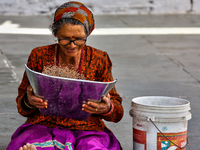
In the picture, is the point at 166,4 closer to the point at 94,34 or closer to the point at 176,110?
the point at 94,34

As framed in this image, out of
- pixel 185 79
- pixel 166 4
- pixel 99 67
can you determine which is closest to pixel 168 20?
pixel 166 4

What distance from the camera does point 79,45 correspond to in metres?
2.30

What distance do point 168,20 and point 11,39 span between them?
16.4 ft

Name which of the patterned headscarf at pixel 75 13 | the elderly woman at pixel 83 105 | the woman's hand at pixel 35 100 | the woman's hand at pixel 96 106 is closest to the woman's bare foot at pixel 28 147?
the elderly woman at pixel 83 105

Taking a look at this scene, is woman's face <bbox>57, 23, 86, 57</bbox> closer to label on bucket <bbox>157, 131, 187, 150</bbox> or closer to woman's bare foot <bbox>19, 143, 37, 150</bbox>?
woman's bare foot <bbox>19, 143, 37, 150</bbox>

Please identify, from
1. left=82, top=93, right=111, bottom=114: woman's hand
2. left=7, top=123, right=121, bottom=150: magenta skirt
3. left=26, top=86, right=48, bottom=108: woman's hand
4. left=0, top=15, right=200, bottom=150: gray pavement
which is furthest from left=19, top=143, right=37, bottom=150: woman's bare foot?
left=0, top=15, right=200, bottom=150: gray pavement

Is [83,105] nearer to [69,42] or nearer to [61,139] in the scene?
[61,139]

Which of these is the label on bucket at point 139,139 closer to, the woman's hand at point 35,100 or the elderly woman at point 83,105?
the elderly woman at point 83,105

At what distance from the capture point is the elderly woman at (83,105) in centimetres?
221

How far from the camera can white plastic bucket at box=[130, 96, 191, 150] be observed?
2332 millimetres

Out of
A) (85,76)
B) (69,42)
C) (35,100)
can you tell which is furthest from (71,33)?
(35,100)

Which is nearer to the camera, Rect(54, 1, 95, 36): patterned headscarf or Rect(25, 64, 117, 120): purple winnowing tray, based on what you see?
Rect(25, 64, 117, 120): purple winnowing tray

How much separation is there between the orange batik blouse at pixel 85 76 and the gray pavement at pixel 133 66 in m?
0.88

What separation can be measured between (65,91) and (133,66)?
446cm
